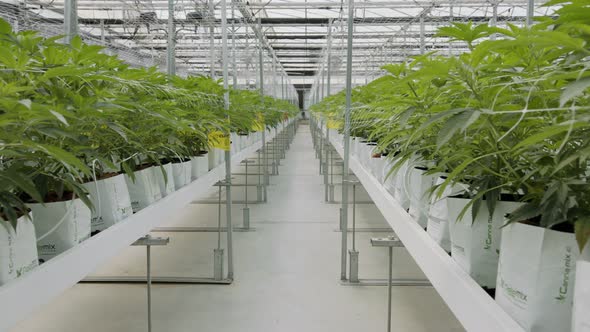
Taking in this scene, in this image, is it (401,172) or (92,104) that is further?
(401,172)

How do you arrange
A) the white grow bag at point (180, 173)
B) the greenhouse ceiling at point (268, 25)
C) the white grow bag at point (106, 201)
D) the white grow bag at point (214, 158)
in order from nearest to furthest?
the white grow bag at point (106, 201)
the white grow bag at point (180, 173)
the white grow bag at point (214, 158)
the greenhouse ceiling at point (268, 25)

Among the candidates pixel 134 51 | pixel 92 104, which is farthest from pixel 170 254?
pixel 134 51

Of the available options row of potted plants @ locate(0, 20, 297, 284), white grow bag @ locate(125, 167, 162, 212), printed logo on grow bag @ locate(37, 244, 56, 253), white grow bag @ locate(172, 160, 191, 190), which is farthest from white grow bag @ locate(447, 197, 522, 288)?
white grow bag @ locate(172, 160, 191, 190)

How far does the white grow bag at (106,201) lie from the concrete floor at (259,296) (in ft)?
3.53

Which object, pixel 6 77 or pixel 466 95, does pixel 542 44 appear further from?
pixel 6 77

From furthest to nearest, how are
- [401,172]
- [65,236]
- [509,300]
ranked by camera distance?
[401,172], [65,236], [509,300]

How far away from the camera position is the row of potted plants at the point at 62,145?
0.69 meters

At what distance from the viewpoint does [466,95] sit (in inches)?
31.9

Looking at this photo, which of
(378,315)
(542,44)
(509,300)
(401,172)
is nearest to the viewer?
(542,44)

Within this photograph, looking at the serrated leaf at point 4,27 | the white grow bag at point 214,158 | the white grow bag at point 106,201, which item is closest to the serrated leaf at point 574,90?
the serrated leaf at point 4,27

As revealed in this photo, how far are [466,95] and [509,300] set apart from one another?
34 centimetres

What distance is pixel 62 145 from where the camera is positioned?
0.96 m

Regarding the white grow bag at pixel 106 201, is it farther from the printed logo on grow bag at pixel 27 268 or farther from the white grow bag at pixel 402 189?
the white grow bag at pixel 402 189

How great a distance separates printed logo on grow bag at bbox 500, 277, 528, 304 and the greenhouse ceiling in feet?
1.48
